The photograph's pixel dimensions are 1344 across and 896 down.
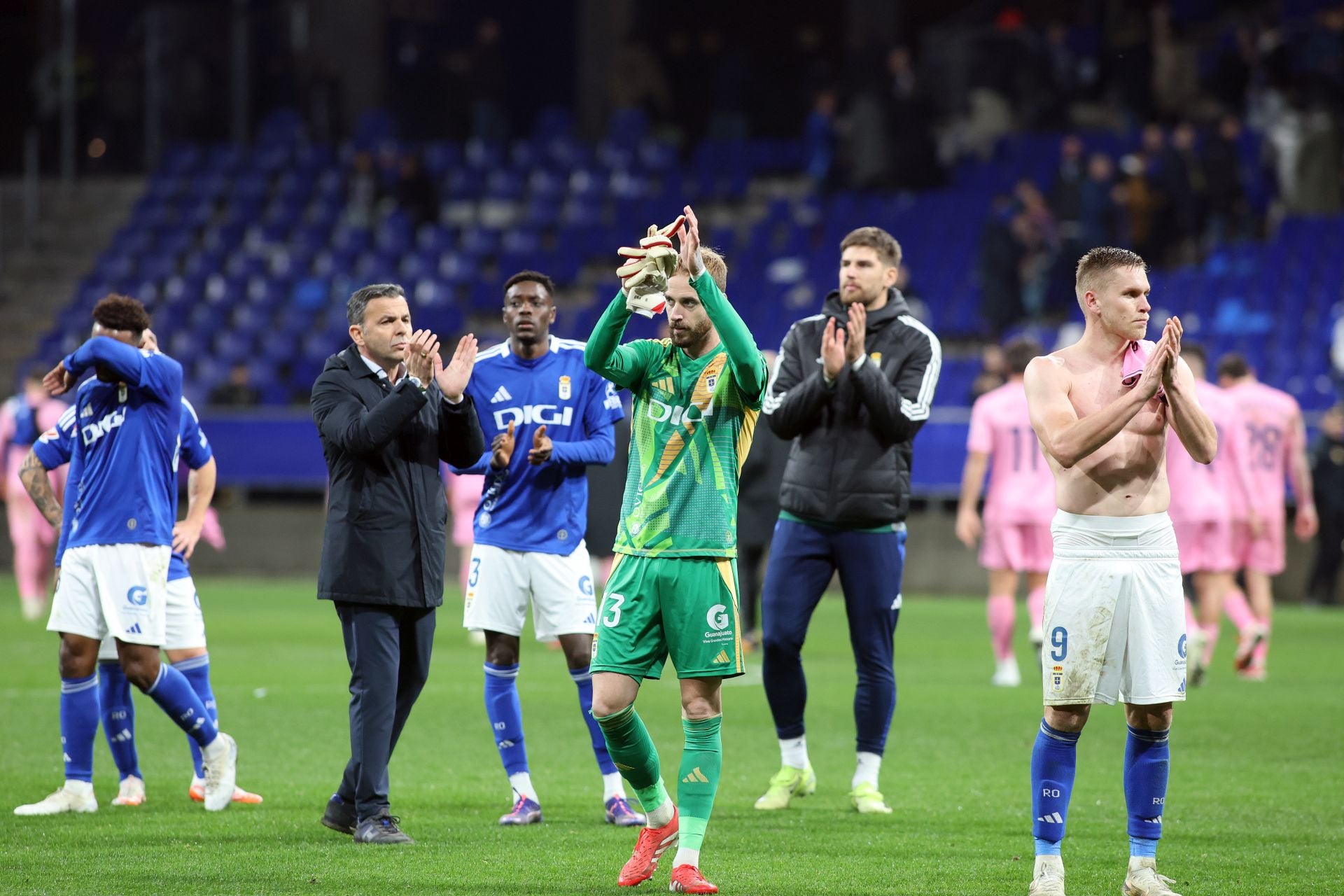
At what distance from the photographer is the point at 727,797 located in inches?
335

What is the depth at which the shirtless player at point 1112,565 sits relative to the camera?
236 inches

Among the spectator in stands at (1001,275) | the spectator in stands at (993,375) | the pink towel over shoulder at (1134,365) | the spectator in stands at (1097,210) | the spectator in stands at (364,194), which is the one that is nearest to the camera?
the pink towel over shoulder at (1134,365)

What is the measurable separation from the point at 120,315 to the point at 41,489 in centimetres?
97

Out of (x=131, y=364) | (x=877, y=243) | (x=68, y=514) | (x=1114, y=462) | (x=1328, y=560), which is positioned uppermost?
(x=877, y=243)

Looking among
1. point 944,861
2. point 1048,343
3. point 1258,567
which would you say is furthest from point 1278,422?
point 944,861

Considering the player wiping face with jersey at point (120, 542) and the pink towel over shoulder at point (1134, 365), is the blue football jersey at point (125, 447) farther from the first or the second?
the pink towel over shoulder at point (1134, 365)

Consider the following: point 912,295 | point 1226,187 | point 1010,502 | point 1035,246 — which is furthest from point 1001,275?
point 1010,502

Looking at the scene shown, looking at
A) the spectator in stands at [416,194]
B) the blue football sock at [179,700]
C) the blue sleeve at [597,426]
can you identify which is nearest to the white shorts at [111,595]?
the blue football sock at [179,700]

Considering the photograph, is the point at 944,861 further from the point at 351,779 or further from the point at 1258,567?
the point at 1258,567

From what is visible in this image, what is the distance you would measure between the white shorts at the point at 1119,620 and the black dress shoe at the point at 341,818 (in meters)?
3.00

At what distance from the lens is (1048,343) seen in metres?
21.9

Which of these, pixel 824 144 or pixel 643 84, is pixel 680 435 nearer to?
pixel 824 144

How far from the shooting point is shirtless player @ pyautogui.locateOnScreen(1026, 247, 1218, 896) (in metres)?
5.98

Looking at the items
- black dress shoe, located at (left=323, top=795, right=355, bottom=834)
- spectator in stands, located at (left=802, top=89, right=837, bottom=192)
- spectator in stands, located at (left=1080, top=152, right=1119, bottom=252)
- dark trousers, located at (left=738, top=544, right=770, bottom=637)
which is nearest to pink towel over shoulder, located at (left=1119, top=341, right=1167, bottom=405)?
black dress shoe, located at (left=323, top=795, right=355, bottom=834)
